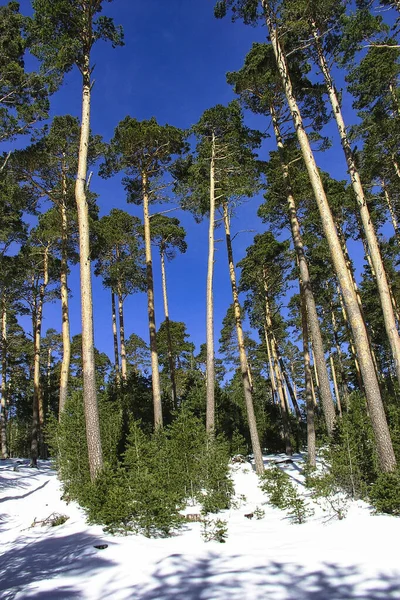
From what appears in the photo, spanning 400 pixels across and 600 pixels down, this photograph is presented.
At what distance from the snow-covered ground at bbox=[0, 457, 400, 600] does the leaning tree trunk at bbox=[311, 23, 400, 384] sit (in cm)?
483

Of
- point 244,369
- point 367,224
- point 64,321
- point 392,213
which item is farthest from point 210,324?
point 392,213

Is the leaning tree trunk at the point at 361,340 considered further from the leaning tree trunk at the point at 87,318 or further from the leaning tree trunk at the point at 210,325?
the leaning tree trunk at the point at 87,318

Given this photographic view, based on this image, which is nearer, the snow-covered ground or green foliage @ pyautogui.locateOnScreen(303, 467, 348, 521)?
the snow-covered ground

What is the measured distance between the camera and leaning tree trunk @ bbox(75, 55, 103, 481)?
6.98 meters

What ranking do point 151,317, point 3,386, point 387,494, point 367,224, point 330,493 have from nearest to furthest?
point 387,494 → point 330,493 → point 367,224 → point 151,317 → point 3,386

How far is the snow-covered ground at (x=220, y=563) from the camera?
2.69 metres

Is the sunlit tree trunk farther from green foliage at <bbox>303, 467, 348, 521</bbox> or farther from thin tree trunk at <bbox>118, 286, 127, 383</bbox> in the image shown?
thin tree trunk at <bbox>118, 286, 127, 383</bbox>

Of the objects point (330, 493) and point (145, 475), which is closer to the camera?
point (145, 475)

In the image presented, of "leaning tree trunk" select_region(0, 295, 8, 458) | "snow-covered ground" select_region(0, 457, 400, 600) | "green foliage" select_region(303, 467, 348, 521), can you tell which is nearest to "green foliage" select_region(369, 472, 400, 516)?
"snow-covered ground" select_region(0, 457, 400, 600)

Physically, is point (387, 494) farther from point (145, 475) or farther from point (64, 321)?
point (64, 321)

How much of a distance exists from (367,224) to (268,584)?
9.36 meters

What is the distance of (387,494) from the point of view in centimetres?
536

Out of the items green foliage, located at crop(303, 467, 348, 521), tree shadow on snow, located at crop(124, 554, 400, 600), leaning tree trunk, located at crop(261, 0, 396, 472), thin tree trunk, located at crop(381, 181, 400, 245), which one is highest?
thin tree trunk, located at crop(381, 181, 400, 245)

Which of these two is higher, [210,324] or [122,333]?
[122,333]
